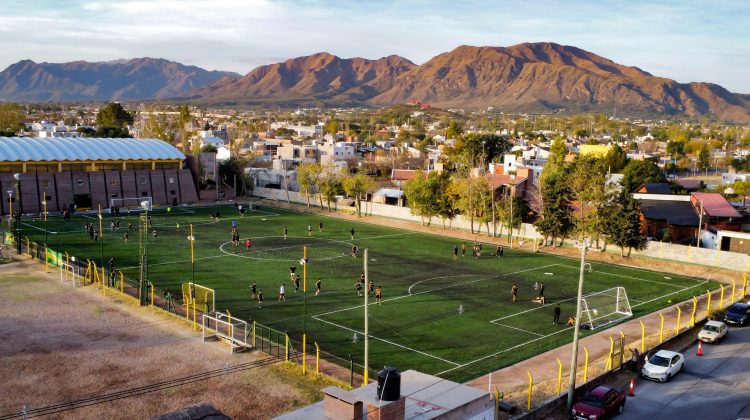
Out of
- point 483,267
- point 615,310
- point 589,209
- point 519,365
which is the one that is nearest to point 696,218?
point 589,209

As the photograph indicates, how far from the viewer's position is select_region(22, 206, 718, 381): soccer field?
104 feet

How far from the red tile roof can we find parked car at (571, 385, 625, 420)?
44632mm

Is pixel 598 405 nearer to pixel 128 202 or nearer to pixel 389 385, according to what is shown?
pixel 389 385

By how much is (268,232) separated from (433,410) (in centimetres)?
4930

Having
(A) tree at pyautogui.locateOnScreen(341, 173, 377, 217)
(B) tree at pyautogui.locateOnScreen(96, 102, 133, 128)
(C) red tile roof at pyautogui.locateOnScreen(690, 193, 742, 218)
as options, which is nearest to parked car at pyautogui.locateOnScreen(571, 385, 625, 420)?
(C) red tile roof at pyautogui.locateOnScreen(690, 193, 742, 218)

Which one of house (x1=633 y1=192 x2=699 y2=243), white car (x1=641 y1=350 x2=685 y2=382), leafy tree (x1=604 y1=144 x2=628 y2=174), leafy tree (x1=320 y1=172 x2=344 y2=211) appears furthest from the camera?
leafy tree (x1=604 y1=144 x2=628 y2=174)

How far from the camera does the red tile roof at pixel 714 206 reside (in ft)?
Answer: 204

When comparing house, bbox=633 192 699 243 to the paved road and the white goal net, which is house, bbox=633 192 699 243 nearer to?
the paved road

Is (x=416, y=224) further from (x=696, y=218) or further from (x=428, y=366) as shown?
(x=428, y=366)

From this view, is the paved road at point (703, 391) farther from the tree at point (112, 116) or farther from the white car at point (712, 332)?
the tree at point (112, 116)

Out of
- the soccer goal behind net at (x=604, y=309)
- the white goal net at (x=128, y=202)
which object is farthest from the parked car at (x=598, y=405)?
the white goal net at (x=128, y=202)

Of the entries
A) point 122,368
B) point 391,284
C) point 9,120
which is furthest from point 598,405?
point 9,120

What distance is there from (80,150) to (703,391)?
74.2 m

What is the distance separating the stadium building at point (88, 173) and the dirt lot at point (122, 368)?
40.8 meters
